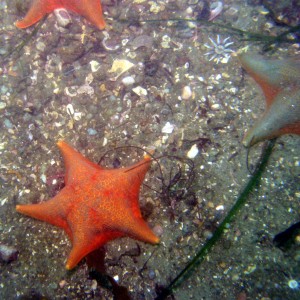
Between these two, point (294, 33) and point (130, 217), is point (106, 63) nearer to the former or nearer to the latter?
point (130, 217)

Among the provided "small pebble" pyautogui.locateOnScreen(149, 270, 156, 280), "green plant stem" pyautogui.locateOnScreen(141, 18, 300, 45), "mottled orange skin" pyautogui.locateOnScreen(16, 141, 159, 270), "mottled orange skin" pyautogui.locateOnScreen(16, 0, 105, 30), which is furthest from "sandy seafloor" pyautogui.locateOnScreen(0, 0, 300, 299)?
"mottled orange skin" pyautogui.locateOnScreen(16, 141, 159, 270)

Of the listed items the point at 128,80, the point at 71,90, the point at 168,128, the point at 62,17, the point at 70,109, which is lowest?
the point at 168,128

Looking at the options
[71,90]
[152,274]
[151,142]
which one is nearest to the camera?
[152,274]

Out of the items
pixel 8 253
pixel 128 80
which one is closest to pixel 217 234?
pixel 128 80

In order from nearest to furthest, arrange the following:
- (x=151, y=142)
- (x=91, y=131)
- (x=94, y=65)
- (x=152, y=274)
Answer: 1. (x=152, y=274)
2. (x=151, y=142)
3. (x=91, y=131)
4. (x=94, y=65)

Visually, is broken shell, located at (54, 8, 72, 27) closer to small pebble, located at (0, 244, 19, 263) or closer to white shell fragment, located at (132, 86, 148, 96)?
white shell fragment, located at (132, 86, 148, 96)

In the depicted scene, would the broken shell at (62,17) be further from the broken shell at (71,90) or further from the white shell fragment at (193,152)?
the white shell fragment at (193,152)

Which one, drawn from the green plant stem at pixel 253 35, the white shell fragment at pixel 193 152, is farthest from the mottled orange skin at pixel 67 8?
the white shell fragment at pixel 193 152

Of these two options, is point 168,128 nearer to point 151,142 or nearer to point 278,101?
point 151,142
